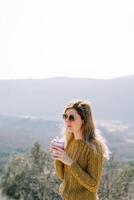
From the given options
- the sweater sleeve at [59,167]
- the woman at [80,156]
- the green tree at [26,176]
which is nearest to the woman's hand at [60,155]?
the woman at [80,156]

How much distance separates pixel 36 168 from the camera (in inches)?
1507

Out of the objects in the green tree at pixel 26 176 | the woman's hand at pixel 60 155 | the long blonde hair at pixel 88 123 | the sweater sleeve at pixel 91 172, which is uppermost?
the long blonde hair at pixel 88 123

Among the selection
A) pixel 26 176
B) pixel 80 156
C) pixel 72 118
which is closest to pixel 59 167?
pixel 80 156

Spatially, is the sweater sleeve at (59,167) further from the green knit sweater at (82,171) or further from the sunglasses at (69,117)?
the sunglasses at (69,117)

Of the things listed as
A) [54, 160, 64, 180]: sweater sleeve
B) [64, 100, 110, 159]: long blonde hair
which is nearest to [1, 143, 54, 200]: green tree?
[54, 160, 64, 180]: sweater sleeve

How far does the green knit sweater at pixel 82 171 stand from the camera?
4.39 m

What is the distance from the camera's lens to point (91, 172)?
4.43 meters

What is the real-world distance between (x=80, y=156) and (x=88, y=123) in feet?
0.87

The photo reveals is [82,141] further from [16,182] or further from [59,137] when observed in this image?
[16,182]

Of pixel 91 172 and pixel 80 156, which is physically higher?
pixel 80 156

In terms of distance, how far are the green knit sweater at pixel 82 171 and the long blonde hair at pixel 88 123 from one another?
40 mm

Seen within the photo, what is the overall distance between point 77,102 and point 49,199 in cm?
2887

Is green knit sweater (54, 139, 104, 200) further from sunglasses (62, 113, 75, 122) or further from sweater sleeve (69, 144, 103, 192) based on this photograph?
sunglasses (62, 113, 75, 122)

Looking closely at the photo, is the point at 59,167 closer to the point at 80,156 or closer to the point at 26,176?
the point at 80,156
